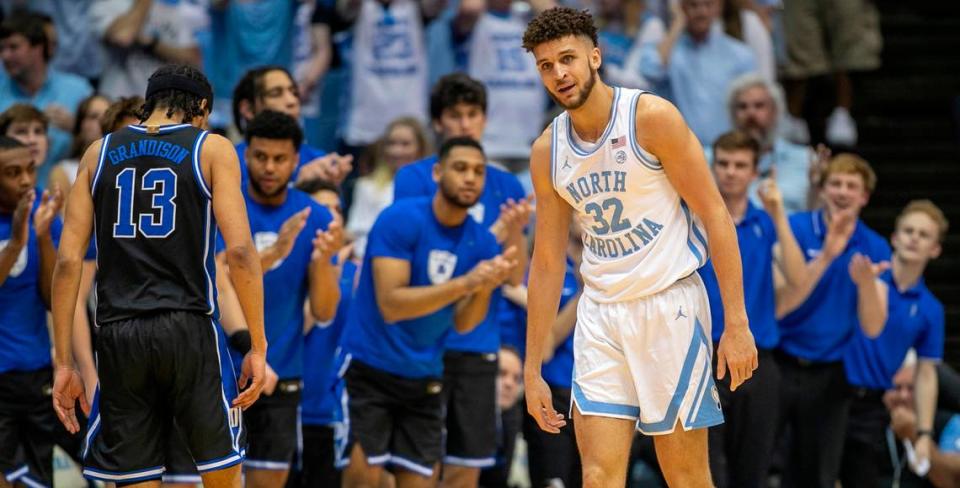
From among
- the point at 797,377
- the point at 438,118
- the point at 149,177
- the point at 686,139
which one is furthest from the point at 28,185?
the point at 797,377

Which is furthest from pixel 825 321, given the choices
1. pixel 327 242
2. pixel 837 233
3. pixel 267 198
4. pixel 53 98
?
pixel 53 98

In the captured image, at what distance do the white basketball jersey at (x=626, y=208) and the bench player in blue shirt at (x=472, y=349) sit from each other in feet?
7.55

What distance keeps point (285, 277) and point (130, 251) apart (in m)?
1.95

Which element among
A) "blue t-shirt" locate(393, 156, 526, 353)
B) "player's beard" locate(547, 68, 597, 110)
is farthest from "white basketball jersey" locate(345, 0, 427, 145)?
"player's beard" locate(547, 68, 597, 110)

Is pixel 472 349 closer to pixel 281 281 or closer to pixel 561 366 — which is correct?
pixel 561 366

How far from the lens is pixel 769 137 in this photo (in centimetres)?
1048

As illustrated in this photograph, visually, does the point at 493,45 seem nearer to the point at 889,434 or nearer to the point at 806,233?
the point at 806,233

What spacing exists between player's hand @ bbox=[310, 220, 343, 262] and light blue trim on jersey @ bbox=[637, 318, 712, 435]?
2.27m

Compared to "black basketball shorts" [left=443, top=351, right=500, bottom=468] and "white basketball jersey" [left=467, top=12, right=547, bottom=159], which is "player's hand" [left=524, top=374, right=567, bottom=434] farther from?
"white basketball jersey" [left=467, top=12, right=547, bottom=159]

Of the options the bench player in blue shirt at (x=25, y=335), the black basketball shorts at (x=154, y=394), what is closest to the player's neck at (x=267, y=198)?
the bench player in blue shirt at (x=25, y=335)

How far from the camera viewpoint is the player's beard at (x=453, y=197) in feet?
26.2

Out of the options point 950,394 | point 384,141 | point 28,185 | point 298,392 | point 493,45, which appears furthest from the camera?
point 493,45

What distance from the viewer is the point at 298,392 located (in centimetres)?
787

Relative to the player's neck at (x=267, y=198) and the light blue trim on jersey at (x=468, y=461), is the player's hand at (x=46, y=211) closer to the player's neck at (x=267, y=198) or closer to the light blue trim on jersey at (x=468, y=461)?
the player's neck at (x=267, y=198)
